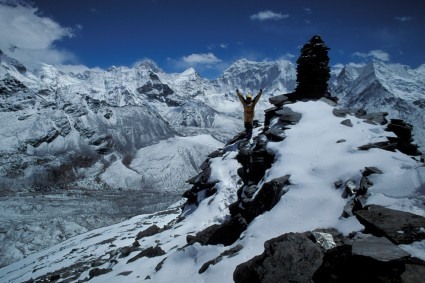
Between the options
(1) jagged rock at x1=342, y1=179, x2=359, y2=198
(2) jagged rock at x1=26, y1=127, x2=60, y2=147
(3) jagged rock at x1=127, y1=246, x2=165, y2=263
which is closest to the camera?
(1) jagged rock at x1=342, y1=179, x2=359, y2=198

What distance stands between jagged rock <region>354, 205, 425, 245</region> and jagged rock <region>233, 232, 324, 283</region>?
1.73 meters

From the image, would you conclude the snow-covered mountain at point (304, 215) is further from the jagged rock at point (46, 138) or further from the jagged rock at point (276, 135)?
the jagged rock at point (46, 138)

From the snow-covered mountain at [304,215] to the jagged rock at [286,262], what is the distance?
29 millimetres

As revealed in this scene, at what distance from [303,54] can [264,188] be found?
18616 mm

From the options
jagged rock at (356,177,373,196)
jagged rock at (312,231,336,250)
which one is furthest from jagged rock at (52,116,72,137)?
jagged rock at (312,231,336,250)

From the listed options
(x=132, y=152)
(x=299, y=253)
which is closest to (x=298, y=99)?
(x=299, y=253)

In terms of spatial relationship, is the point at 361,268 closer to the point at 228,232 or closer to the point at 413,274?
the point at 413,274

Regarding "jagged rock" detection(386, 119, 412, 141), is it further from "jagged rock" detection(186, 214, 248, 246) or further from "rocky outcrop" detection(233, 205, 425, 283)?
"jagged rock" detection(186, 214, 248, 246)

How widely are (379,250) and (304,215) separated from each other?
5.21m

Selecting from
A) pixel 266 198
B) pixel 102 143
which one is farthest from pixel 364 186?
pixel 102 143

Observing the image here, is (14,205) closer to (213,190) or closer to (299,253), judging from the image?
(213,190)

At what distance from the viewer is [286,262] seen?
9617 millimetres

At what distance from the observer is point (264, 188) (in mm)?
16125

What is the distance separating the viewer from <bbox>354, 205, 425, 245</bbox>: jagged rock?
885 centimetres
